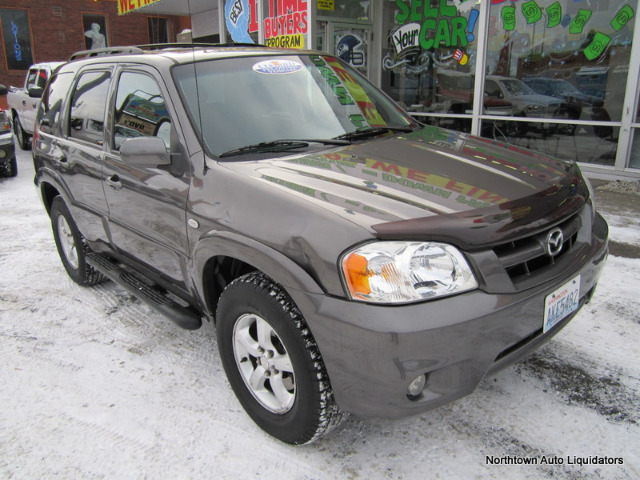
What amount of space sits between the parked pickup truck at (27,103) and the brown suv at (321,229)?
8.87 m

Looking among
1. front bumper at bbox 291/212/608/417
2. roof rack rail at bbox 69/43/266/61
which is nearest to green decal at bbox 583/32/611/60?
roof rack rail at bbox 69/43/266/61

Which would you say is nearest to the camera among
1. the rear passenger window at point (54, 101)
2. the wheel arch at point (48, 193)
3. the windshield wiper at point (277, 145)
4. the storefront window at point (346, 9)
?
the windshield wiper at point (277, 145)

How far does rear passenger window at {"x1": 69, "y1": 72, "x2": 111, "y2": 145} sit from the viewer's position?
3520mm

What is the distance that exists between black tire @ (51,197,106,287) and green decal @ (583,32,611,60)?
7369mm

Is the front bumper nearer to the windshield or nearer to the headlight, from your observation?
the headlight

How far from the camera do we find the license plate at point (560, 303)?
222 centimetres

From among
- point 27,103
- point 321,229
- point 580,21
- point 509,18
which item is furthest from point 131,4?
point 321,229

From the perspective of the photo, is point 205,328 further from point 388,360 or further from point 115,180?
point 388,360

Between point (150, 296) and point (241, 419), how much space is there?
1.02 m

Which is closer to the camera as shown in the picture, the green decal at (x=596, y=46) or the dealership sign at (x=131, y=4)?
the green decal at (x=596, y=46)

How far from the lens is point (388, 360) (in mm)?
1893

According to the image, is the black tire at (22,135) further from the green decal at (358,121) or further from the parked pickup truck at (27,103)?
the green decal at (358,121)

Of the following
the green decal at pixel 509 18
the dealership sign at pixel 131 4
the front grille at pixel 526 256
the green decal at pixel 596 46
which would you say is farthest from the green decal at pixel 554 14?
the dealership sign at pixel 131 4

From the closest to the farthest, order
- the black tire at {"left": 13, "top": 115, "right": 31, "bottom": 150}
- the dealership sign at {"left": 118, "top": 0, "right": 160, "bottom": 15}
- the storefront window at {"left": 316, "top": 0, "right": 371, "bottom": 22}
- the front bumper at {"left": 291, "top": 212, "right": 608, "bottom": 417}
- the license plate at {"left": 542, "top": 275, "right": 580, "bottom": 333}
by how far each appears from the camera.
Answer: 1. the front bumper at {"left": 291, "top": 212, "right": 608, "bottom": 417}
2. the license plate at {"left": 542, "top": 275, "right": 580, "bottom": 333}
3. the storefront window at {"left": 316, "top": 0, "right": 371, "bottom": 22}
4. the black tire at {"left": 13, "top": 115, "right": 31, "bottom": 150}
5. the dealership sign at {"left": 118, "top": 0, "right": 160, "bottom": 15}
